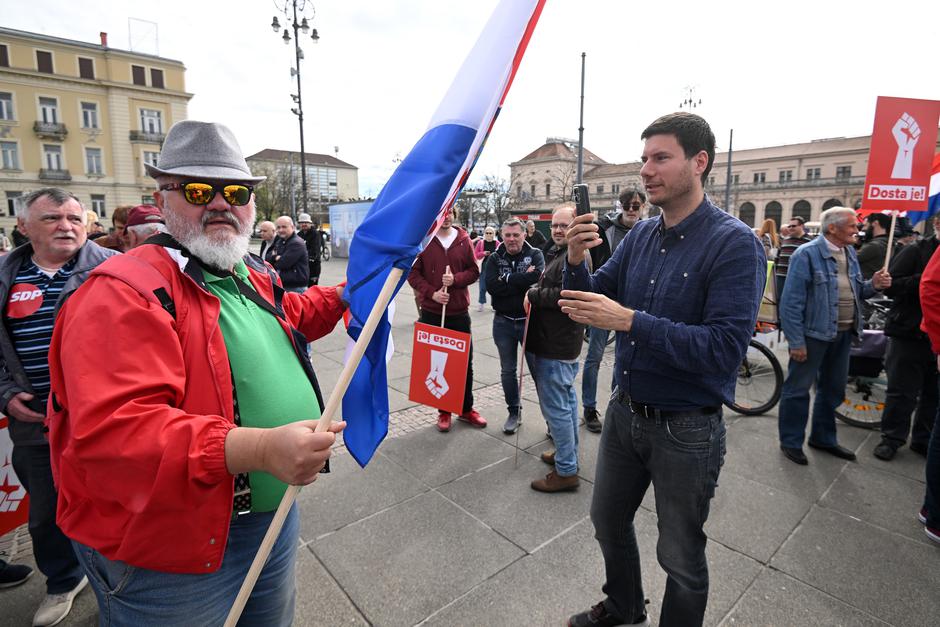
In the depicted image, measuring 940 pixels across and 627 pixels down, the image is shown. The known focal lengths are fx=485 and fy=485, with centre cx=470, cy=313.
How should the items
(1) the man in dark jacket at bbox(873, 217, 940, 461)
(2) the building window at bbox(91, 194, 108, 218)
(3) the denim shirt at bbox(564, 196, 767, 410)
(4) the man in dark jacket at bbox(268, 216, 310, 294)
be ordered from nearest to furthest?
1. (3) the denim shirt at bbox(564, 196, 767, 410)
2. (1) the man in dark jacket at bbox(873, 217, 940, 461)
3. (4) the man in dark jacket at bbox(268, 216, 310, 294)
4. (2) the building window at bbox(91, 194, 108, 218)

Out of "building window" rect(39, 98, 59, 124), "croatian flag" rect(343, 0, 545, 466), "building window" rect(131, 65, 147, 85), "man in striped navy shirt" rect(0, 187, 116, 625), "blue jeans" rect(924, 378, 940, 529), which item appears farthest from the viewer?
"building window" rect(131, 65, 147, 85)

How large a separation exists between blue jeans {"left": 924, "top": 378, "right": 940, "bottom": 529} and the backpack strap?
4.25 meters

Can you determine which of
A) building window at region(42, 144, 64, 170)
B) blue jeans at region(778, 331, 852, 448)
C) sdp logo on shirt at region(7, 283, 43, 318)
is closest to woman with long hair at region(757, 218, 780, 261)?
blue jeans at region(778, 331, 852, 448)

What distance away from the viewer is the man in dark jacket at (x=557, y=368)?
141 inches

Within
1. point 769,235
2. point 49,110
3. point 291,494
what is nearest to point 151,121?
point 49,110

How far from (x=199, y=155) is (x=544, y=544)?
2.76 metres

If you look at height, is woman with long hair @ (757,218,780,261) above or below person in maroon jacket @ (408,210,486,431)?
above

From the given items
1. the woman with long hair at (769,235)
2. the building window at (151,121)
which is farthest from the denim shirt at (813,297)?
the building window at (151,121)

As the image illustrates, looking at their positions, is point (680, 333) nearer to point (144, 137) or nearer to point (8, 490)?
point (8, 490)

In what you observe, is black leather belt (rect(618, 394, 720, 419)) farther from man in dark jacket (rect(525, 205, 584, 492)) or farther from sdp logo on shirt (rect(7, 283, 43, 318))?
sdp logo on shirt (rect(7, 283, 43, 318))

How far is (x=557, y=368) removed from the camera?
12.0ft

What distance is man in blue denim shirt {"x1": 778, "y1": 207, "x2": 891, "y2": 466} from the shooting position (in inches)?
154

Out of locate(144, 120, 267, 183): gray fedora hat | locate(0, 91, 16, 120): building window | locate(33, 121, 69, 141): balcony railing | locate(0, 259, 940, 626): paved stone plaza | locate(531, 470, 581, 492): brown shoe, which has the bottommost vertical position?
locate(0, 259, 940, 626): paved stone plaza

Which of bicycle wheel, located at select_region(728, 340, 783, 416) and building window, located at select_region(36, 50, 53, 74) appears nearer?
bicycle wheel, located at select_region(728, 340, 783, 416)
